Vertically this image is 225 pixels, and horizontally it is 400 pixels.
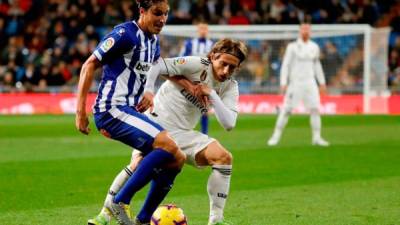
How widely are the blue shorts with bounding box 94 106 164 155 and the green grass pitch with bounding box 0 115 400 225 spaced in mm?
1190

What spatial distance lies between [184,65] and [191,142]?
65cm

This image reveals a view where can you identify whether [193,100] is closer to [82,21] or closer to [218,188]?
[218,188]

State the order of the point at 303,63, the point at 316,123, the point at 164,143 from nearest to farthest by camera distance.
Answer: the point at 164,143
the point at 316,123
the point at 303,63

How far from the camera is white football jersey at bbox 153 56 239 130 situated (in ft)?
25.3

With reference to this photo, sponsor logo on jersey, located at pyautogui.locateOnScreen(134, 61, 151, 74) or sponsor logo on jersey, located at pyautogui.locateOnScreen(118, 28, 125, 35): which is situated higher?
sponsor logo on jersey, located at pyautogui.locateOnScreen(118, 28, 125, 35)

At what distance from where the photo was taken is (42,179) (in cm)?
1136

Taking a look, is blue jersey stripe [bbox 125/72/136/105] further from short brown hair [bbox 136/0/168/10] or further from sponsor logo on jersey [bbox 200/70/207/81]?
sponsor logo on jersey [bbox 200/70/207/81]

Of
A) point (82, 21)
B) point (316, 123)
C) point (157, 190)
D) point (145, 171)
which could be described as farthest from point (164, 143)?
point (82, 21)

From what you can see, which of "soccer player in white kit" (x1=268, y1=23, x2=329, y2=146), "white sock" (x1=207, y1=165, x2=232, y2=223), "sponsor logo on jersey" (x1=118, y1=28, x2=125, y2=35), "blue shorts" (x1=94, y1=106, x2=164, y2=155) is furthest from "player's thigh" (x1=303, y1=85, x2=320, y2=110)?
"sponsor logo on jersey" (x1=118, y1=28, x2=125, y2=35)

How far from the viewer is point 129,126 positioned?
279 inches

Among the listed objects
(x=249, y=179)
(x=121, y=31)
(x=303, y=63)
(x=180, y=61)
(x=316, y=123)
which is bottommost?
(x=316, y=123)

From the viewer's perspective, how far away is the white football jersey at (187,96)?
25.3 feet

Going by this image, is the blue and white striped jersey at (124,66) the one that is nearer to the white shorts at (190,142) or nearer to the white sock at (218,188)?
the white shorts at (190,142)

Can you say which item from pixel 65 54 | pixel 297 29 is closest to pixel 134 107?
pixel 297 29
